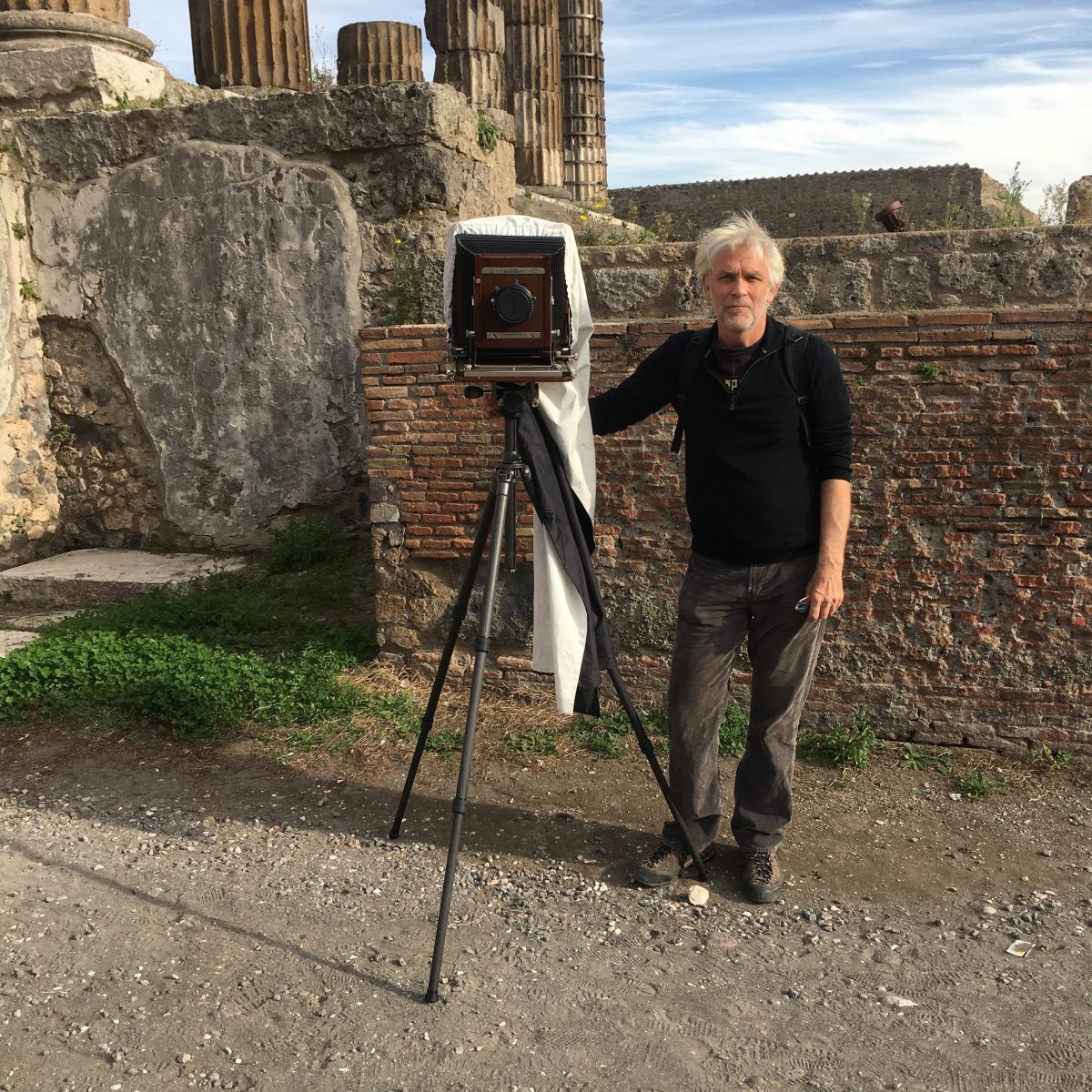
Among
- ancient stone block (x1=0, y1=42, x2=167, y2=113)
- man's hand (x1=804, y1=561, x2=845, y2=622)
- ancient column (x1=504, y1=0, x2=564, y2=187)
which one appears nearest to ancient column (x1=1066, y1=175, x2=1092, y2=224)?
man's hand (x1=804, y1=561, x2=845, y2=622)

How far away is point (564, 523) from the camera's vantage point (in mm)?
3414

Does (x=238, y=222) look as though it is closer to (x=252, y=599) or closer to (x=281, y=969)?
(x=252, y=599)

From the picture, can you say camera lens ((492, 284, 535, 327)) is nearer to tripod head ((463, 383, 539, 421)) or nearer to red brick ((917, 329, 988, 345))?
tripod head ((463, 383, 539, 421))

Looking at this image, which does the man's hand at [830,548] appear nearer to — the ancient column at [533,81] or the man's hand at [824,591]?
the man's hand at [824,591]

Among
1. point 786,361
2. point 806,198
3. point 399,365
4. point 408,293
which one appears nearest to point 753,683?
point 786,361

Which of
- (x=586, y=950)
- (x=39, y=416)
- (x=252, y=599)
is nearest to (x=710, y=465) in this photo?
(x=586, y=950)

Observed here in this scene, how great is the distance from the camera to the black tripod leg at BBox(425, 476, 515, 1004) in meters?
2.88

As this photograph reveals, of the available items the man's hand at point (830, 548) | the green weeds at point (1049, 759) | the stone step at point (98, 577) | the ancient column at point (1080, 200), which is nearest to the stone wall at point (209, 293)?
the stone step at point (98, 577)

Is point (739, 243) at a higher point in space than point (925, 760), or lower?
higher

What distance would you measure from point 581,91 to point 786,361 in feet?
42.3

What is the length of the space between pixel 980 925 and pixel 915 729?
1.33m

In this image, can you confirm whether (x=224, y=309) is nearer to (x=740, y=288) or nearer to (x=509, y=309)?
(x=509, y=309)

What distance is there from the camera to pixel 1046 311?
4148 mm

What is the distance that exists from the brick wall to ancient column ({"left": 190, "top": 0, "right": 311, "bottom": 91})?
3.55m
